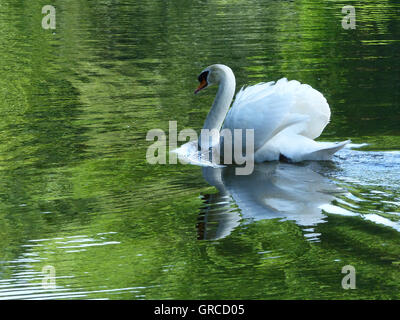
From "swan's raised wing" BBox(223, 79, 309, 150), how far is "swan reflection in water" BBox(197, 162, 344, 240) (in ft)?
1.38

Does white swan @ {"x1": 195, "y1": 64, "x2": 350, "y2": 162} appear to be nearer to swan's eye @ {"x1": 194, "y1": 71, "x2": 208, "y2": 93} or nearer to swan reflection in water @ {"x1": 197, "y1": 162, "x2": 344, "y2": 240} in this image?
swan reflection in water @ {"x1": 197, "y1": 162, "x2": 344, "y2": 240}

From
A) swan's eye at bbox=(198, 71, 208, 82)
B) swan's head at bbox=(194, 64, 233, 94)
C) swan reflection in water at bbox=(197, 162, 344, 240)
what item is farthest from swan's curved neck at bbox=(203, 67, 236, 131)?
swan reflection in water at bbox=(197, 162, 344, 240)

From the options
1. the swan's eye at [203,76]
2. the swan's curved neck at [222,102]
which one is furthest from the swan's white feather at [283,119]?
the swan's eye at [203,76]

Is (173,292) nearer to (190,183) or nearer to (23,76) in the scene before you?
(190,183)

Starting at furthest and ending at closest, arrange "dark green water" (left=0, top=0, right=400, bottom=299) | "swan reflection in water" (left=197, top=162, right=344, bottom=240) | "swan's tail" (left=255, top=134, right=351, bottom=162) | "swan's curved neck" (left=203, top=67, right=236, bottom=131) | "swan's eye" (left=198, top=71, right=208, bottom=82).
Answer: "swan's eye" (left=198, top=71, right=208, bottom=82), "swan's curved neck" (left=203, top=67, right=236, bottom=131), "swan's tail" (left=255, top=134, right=351, bottom=162), "swan reflection in water" (left=197, top=162, right=344, bottom=240), "dark green water" (left=0, top=0, right=400, bottom=299)

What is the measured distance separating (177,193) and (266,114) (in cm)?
143

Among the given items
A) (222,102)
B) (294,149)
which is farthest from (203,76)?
(294,149)

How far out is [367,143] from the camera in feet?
30.5

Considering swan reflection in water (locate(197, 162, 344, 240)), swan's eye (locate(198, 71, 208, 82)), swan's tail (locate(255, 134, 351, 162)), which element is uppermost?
swan's eye (locate(198, 71, 208, 82))

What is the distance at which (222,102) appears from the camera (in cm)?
1004

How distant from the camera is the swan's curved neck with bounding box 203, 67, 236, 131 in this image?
10.0 meters

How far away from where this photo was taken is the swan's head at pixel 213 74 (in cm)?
1004

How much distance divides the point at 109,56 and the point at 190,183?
938 centimetres

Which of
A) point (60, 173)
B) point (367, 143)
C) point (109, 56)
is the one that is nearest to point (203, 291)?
point (60, 173)
